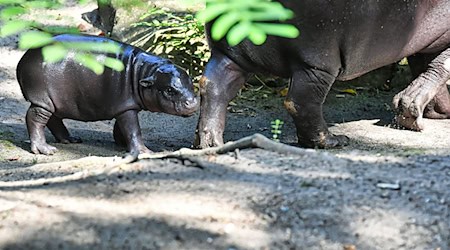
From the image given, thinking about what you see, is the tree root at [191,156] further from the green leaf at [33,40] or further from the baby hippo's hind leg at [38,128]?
the baby hippo's hind leg at [38,128]

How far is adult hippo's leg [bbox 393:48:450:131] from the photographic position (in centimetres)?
563

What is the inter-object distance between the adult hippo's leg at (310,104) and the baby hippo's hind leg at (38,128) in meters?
1.70

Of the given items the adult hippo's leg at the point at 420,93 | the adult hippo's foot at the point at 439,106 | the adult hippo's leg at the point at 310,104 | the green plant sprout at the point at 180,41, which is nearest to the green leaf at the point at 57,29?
the adult hippo's leg at the point at 310,104

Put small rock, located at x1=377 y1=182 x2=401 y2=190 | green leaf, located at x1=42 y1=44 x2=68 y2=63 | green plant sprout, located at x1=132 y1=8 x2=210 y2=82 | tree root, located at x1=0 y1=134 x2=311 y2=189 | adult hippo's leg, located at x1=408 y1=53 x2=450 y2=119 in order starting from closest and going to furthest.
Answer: green leaf, located at x1=42 y1=44 x2=68 y2=63
small rock, located at x1=377 y1=182 x2=401 y2=190
tree root, located at x1=0 y1=134 x2=311 y2=189
adult hippo's leg, located at x1=408 y1=53 x2=450 y2=119
green plant sprout, located at x1=132 y1=8 x2=210 y2=82

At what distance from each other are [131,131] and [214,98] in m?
0.63

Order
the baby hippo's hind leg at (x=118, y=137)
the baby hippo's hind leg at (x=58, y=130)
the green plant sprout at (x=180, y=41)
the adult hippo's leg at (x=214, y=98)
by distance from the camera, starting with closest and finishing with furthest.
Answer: the adult hippo's leg at (x=214, y=98) < the baby hippo's hind leg at (x=118, y=137) < the baby hippo's hind leg at (x=58, y=130) < the green plant sprout at (x=180, y=41)

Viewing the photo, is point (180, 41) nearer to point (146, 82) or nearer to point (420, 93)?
point (146, 82)

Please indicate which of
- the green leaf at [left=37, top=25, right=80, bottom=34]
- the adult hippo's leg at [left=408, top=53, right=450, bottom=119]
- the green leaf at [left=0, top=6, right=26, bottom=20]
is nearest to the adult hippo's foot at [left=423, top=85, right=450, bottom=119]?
the adult hippo's leg at [left=408, top=53, right=450, bottom=119]

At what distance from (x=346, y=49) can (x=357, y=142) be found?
79cm

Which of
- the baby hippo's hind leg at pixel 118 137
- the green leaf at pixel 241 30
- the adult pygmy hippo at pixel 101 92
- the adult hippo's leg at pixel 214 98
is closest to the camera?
the green leaf at pixel 241 30

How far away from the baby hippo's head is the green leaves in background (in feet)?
12.4

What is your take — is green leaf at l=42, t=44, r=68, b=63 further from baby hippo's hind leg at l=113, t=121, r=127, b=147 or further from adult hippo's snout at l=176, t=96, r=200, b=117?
baby hippo's hind leg at l=113, t=121, r=127, b=147

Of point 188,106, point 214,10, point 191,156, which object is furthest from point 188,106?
point 214,10

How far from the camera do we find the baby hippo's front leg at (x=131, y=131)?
5.20 metres
